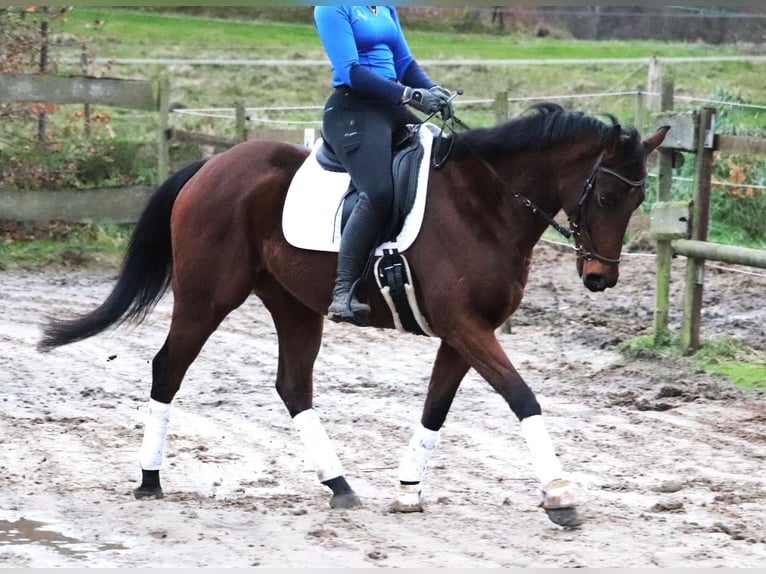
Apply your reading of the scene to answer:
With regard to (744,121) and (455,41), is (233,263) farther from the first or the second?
(455,41)

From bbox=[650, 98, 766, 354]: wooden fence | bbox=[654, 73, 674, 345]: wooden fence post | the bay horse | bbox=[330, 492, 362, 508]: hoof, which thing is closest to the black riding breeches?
the bay horse

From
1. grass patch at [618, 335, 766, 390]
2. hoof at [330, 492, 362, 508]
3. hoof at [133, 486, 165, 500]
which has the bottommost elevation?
grass patch at [618, 335, 766, 390]

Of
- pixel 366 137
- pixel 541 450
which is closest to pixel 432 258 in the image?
pixel 366 137

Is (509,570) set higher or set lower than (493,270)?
lower

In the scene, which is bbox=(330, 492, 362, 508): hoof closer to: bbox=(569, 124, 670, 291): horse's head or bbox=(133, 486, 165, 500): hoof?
bbox=(133, 486, 165, 500): hoof

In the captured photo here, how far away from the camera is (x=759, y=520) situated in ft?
16.9

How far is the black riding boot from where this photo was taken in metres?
5.53

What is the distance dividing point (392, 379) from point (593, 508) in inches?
140

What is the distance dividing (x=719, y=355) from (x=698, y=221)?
1.10 m

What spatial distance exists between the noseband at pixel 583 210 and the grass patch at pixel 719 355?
3.46 meters

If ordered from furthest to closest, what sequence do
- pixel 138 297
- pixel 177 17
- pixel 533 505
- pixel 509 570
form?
pixel 177 17 < pixel 138 297 < pixel 533 505 < pixel 509 570

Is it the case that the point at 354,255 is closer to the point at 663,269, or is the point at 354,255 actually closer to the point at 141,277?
the point at 141,277

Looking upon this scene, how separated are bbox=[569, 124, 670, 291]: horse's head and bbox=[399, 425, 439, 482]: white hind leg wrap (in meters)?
1.09

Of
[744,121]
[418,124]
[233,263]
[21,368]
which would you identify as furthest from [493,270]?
[744,121]
